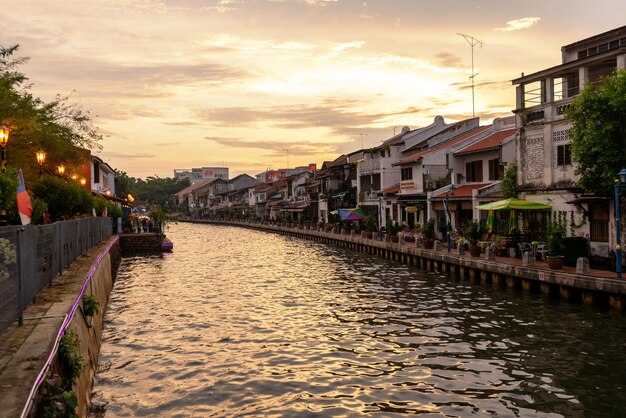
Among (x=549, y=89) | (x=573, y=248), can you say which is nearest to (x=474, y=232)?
(x=573, y=248)

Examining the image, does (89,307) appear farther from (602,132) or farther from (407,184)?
(407,184)

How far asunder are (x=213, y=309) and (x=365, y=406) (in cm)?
1176

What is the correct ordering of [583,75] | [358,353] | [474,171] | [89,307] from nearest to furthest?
[89,307] < [358,353] < [583,75] < [474,171]

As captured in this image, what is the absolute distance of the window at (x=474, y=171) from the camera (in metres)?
43.7

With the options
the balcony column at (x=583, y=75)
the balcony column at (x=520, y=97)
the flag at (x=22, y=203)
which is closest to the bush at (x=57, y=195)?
the flag at (x=22, y=203)

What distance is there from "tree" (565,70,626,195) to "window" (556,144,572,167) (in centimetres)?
446

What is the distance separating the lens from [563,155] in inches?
1123

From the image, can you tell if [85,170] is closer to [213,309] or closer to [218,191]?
[213,309]

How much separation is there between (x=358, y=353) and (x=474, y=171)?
32.5 meters

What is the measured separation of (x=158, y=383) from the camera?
1295cm

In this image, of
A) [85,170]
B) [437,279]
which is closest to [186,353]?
[437,279]

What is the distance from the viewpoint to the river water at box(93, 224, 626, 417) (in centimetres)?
1163

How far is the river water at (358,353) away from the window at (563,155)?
832 cm

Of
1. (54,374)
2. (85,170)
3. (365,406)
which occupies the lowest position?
(365,406)
